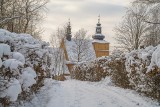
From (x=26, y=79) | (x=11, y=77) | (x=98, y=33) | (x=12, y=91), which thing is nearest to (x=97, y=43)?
(x=98, y=33)

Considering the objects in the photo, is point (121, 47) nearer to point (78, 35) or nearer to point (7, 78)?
point (78, 35)

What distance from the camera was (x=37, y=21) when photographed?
1485 inches

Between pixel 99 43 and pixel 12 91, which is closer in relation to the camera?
pixel 12 91

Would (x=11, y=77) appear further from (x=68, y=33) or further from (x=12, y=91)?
(x=68, y=33)

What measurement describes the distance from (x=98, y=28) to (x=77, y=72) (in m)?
62.7

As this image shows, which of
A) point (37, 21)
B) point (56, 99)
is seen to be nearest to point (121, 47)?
point (37, 21)

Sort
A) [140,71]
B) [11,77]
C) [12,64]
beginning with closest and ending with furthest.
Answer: [12,64]
[11,77]
[140,71]

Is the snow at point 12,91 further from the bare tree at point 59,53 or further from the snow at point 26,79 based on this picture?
the bare tree at point 59,53

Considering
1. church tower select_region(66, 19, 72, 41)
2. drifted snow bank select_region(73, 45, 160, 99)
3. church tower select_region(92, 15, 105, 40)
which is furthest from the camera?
church tower select_region(92, 15, 105, 40)

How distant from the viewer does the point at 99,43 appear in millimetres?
90750

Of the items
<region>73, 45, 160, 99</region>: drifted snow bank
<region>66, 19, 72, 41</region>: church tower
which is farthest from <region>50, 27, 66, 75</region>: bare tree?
<region>73, 45, 160, 99</region>: drifted snow bank

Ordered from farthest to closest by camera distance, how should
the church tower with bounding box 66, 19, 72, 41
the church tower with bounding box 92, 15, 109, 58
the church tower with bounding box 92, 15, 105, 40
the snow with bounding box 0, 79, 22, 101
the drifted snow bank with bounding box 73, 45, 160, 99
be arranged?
the church tower with bounding box 92, 15, 105, 40 < the church tower with bounding box 92, 15, 109, 58 < the church tower with bounding box 66, 19, 72, 41 < the drifted snow bank with bounding box 73, 45, 160, 99 < the snow with bounding box 0, 79, 22, 101

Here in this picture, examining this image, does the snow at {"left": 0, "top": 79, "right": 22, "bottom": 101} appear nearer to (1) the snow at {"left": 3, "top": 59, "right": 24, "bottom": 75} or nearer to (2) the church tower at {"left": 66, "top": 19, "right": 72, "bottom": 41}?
(1) the snow at {"left": 3, "top": 59, "right": 24, "bottom": 75}

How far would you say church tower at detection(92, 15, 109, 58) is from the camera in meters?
90.2
